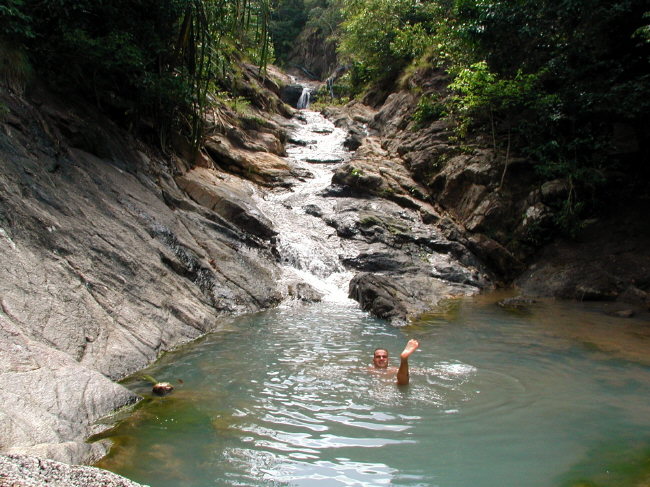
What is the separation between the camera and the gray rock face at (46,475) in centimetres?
202

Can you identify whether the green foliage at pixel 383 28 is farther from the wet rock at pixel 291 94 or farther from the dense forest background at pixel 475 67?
the wet rock at pixel 291 94

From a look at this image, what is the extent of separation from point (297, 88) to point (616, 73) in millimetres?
19812

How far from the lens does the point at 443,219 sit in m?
14.4

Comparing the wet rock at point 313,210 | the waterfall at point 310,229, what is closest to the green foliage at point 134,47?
the waterfall at point 310,229

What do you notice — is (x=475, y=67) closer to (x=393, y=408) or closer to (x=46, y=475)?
(x=393, y=408)

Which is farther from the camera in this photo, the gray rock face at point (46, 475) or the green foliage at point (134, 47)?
the green foliage at point (134, 47)

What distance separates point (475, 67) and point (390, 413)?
12.1 meters

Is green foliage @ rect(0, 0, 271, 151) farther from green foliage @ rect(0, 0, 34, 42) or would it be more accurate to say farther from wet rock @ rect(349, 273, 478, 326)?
wet rock @ rect(349, 273, 478, 326)

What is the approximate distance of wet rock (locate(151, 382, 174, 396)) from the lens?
4.91m

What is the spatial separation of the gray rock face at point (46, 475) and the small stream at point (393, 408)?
1.02m

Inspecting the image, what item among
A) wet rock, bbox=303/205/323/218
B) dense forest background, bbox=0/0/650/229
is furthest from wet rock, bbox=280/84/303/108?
wet rock, bbox=303/205/323/218

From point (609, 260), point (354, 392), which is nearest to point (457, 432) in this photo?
point (354, 392)

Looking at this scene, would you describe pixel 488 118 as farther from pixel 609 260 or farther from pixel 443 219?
pixel 609 260

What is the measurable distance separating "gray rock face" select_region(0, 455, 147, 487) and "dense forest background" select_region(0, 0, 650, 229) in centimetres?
759
